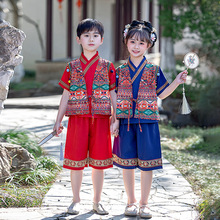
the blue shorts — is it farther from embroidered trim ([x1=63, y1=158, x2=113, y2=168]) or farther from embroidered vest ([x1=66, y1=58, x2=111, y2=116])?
embroidered vest ([x1=66, y1=58, x2=111, y2=116])

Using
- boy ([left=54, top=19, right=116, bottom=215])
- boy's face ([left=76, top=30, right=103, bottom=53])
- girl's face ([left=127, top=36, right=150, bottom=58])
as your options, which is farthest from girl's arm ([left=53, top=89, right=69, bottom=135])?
girl's face ([left=127, top=36, right=150, bottom=58])

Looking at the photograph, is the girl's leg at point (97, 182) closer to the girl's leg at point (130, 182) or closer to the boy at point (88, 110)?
the boy at point (88, 110)

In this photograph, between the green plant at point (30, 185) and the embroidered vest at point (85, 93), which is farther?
the green plant at point (30, 185)

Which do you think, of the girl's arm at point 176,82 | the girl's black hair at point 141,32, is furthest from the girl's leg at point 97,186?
the girl's black hair at point 141,32

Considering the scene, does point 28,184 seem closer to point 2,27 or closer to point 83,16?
point 2,27

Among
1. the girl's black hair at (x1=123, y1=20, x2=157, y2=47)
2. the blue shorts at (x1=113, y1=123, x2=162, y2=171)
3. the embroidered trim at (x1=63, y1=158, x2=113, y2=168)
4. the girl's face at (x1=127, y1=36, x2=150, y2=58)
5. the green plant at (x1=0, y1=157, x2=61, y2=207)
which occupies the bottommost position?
the green plant at (x1=0, y1=157, x2=61, y2=207)

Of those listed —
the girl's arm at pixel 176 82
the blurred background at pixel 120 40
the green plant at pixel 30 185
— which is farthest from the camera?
Result: the blurred background at pixel 120 40

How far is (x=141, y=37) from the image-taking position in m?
3.52

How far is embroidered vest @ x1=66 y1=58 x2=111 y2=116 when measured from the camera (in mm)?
3516

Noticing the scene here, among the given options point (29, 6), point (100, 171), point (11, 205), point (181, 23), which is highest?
point (29, 6)

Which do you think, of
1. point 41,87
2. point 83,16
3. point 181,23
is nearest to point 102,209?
point 181,23

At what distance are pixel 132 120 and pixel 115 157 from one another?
322 millimetres

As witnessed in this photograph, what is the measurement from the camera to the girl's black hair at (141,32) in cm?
353

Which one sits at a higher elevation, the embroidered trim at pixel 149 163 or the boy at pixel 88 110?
the boy at pixel 88 110
